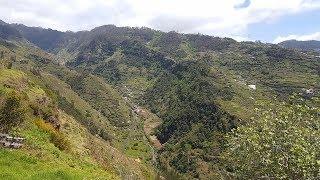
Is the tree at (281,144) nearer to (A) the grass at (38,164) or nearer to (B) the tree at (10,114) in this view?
(A) the grass at (38,164)

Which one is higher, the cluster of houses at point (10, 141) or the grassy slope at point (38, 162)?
the cluster of houses at point (10, 141)

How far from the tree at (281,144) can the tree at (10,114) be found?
23.6 meters

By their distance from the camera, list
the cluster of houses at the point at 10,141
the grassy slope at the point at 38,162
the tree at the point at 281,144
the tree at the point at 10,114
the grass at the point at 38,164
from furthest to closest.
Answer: the tree at the point at 10,114, the cluster of houses at the point at 10,141, the grassy slope at the point at 38,162, the grass at the point at 38,164, the tree at the point at 281,144

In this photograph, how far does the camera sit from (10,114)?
A: 167ft

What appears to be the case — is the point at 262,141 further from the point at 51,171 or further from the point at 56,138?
the point at 56,138

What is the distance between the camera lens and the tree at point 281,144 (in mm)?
39094

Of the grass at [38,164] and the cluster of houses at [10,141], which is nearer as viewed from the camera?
the grass at [38,164]

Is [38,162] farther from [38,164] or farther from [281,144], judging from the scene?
[281,144]

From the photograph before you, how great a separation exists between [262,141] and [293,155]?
5.25 meters

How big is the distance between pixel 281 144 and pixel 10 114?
2845 cm

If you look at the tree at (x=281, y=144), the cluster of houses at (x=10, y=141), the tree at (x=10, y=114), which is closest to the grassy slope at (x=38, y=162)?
the cluster of houses at (x=10, y=141)

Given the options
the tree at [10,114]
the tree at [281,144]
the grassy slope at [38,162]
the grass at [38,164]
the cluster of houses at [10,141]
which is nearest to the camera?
the tree at [281,144]

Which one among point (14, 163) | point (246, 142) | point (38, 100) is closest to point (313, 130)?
point (246, 142)

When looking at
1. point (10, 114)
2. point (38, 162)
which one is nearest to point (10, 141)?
point (10, 114)
